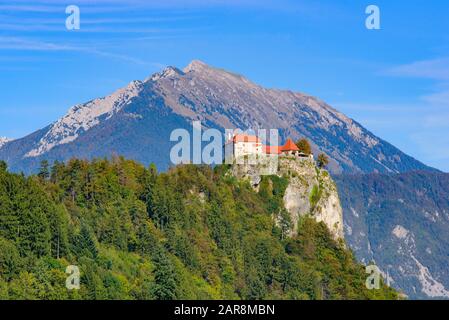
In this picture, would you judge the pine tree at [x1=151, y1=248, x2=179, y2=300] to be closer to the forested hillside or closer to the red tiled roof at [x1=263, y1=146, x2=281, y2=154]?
the forested hillside

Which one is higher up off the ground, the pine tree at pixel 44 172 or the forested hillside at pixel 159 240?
the pine tree at pixel 44 172

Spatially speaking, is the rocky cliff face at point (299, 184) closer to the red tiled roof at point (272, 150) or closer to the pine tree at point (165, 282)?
the red tiled roof at point (272, 150)

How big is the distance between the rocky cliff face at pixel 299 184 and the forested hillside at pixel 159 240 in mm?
1403

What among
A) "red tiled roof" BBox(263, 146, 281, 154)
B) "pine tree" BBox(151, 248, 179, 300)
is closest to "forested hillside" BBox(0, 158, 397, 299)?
"pine tree" BBox(151, 248, 179, 300)

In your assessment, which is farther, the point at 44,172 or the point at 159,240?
the point at 44,172

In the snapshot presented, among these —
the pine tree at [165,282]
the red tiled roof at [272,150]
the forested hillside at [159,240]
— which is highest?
the red tiled roof at [272,150]

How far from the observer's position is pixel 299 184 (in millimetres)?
176625

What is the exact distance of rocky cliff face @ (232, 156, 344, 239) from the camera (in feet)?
579

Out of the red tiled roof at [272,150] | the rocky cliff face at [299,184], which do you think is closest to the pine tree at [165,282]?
the rocky cliff face at [299,184]

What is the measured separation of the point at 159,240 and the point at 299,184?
1253 inches

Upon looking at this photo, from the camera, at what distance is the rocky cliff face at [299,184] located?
176625 mm

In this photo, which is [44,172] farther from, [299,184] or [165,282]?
[299,184]

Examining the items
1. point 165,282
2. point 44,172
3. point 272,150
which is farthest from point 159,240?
point 272,150
